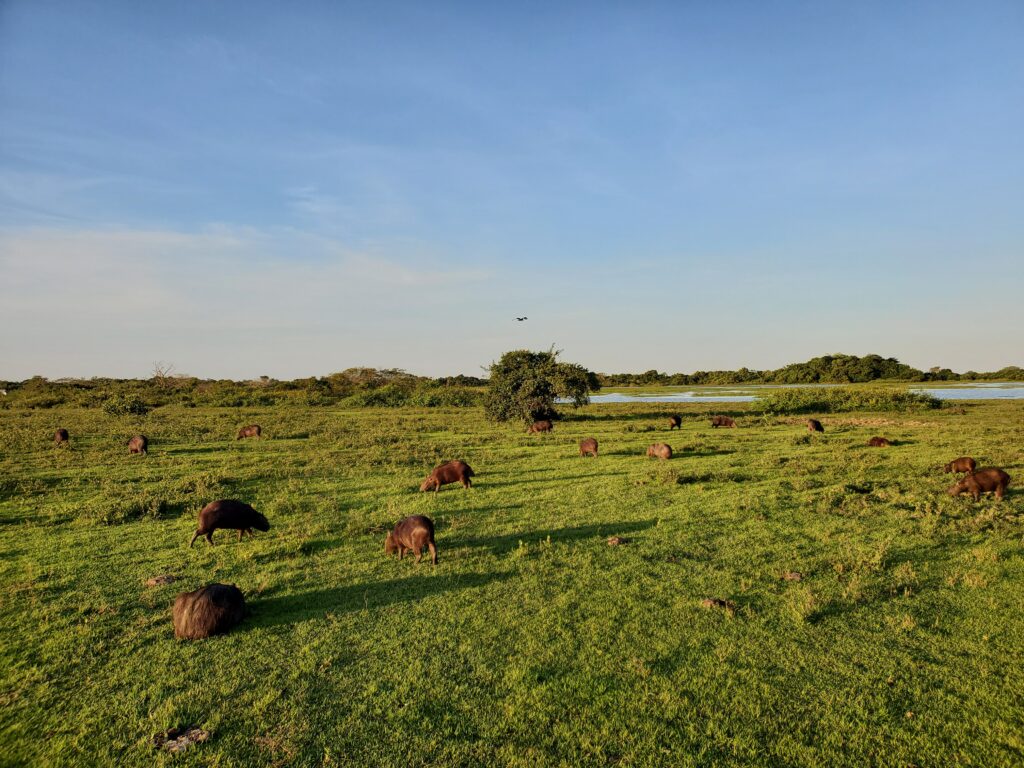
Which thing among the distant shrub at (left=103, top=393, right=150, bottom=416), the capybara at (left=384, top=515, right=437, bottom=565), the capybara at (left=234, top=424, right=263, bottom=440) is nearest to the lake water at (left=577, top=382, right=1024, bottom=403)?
the capybara at (left=234, top=424, right=263, bottom=440)

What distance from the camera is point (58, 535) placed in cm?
1116

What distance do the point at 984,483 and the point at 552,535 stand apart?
36.8 feet

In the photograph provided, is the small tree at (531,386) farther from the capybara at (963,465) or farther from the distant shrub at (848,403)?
the capybara at (963,465)

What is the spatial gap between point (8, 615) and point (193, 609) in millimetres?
3068

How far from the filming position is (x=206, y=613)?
691 cm

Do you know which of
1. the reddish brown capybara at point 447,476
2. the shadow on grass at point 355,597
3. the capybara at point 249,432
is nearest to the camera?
the shadow on grass at point 355,597

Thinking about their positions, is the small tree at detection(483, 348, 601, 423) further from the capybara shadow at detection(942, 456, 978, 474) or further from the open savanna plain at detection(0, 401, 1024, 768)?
the capybara shadow at detection(942, 456, 978, 474)

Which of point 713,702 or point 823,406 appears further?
point 823,406

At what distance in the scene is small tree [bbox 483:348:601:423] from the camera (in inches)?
1258

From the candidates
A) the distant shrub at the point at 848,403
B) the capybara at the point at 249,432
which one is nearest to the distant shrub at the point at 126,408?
the capybara at the point at 249,432

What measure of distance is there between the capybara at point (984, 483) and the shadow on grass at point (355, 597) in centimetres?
1227

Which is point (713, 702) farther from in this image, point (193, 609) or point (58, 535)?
point (58, 535)

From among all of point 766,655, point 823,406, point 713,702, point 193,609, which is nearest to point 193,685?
point 193,609

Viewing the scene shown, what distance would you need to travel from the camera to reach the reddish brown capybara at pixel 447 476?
14.7m
